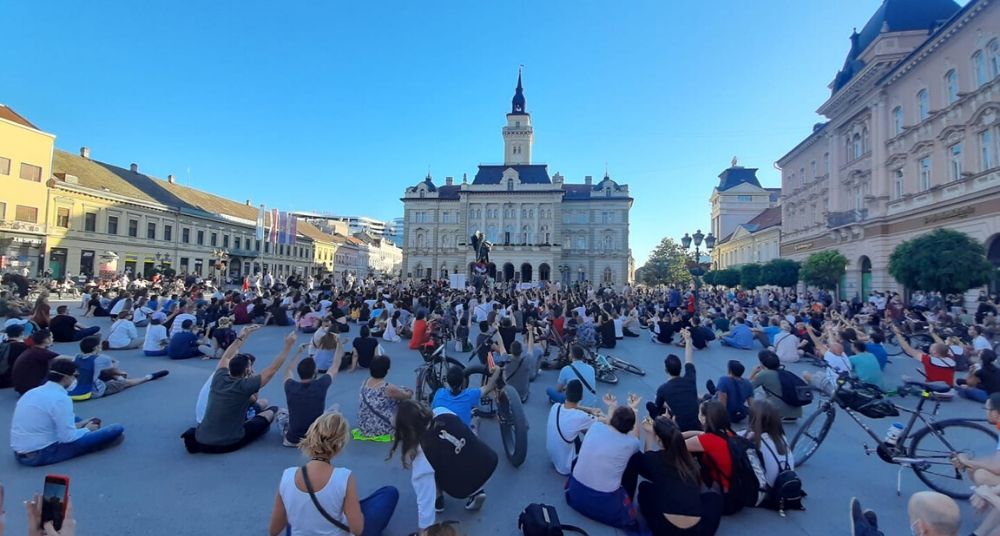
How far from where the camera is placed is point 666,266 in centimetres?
6300

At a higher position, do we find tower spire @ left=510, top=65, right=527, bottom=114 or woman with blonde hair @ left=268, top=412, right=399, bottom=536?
tower spire @ left=510, top=65, right=527, bottom=114

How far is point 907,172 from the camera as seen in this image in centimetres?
2425

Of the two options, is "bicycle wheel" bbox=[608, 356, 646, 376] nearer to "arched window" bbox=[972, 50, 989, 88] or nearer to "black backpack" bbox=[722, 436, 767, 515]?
"black backpack" bbox=[722, 436, 767, 515]

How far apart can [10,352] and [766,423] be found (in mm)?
→ 11155

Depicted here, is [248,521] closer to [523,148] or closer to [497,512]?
[497,512]

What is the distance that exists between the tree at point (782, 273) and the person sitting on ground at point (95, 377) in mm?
38753

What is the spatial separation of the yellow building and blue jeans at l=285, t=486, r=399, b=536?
133ft

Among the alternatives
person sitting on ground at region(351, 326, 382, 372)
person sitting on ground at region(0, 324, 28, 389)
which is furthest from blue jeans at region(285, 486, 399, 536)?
person sitting on ground at region(0, 324, 28, 389)

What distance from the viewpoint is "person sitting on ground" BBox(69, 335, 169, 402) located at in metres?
6.75

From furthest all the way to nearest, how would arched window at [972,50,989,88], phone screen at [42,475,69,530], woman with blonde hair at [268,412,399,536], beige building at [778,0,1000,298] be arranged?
arched window at [972,50,989,88] < beige building at [778,0,1000,298] < woman with blonde hair at [268,412,399,536] < phone screen at [42,475,69,530]

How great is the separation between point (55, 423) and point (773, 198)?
75473mm

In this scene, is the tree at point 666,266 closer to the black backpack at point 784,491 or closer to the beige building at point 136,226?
the beige building at point 136,226

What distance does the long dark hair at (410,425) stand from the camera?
11.0 feet

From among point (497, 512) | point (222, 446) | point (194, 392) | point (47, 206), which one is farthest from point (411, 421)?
point (47, 206)
